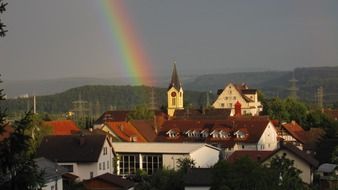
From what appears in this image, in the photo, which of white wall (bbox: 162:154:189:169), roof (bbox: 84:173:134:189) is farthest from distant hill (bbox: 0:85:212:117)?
roof (bbox: 84:173:134:189)

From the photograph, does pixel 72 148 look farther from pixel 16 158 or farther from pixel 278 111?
pixel 278 111

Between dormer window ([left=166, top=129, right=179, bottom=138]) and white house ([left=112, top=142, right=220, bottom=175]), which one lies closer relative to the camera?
white house ([left=112, top=142, right=220, bottom=175])

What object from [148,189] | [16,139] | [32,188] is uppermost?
[16,139]

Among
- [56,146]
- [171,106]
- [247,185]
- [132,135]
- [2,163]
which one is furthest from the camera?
[171,106]

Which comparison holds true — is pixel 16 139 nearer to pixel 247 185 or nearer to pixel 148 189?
pixel 247 185

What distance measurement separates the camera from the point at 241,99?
98438mm

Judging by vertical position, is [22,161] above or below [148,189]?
above

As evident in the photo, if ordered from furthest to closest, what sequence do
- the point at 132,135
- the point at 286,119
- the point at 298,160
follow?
the point at 286,119, the point at 132,135, the point at 298,160

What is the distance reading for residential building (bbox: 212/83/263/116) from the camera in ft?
311

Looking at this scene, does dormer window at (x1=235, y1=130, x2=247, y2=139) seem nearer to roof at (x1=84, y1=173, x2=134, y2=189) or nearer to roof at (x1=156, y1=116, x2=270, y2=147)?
roof at (x1=156, y1=116, x2=270, y2=147)

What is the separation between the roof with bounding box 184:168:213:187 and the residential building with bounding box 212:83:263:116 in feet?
201

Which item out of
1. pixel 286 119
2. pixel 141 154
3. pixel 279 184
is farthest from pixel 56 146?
pixel 286 119

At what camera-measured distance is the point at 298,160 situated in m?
35.9

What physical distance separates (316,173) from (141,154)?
40.6 feet
